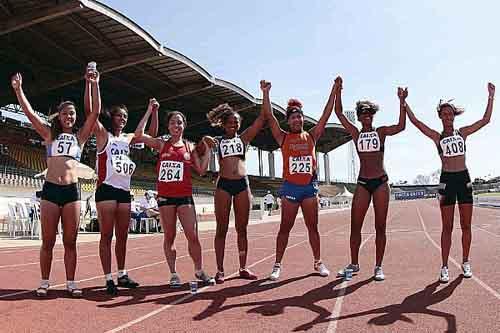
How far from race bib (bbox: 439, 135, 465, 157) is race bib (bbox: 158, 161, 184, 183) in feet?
9.66

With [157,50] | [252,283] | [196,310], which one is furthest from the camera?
[157,50]

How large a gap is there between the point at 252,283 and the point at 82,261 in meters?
Answer: 4.42

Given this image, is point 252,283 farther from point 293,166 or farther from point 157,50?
point 157,50

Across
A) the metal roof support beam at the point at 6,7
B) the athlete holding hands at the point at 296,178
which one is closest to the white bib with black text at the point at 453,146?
the athlete holding hands at the point at 296,178

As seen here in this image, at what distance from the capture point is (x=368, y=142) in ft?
18.7

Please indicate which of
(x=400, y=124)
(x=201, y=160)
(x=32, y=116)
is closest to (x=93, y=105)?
(x=32, y=116)

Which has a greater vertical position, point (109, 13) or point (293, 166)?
point (109, 13)

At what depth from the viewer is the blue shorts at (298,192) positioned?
5719 mm

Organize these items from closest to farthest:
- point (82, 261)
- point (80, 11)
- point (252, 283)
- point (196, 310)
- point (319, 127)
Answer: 1. point (196, 310)
2. point (252, 283)
3. point (319, 127)
4. point (82, 261)
5. point (80, 11)

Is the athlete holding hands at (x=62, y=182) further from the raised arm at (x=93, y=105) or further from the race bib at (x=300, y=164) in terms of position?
the race bib at (x=300, y=164)

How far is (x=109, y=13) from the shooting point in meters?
21.5

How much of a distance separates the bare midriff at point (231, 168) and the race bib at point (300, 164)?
559 mm

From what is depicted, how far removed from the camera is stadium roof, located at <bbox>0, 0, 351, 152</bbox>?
68.2 feet

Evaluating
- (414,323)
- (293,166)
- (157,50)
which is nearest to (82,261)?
(293,166)
